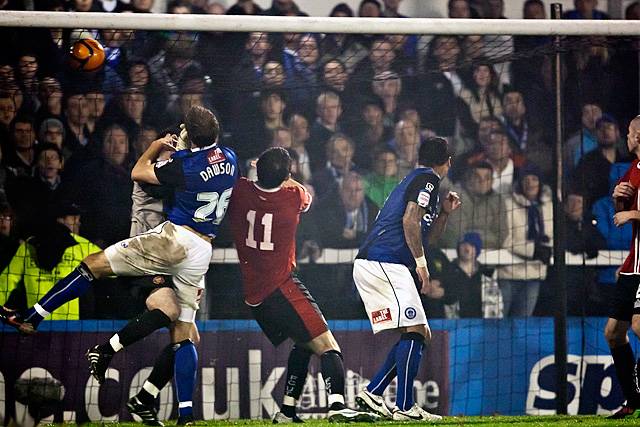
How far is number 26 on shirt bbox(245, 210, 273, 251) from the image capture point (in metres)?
8.36

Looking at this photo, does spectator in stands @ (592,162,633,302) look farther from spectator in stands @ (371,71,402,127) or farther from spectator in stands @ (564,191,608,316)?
spectator in stands @ (371,71,402,127)

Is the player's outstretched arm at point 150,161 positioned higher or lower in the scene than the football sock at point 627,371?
higher

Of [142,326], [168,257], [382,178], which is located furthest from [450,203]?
[142,326]

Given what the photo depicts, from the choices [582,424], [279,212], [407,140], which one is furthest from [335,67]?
[582,424]

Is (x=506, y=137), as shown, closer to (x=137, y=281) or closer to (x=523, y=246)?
(x=523, y=246)

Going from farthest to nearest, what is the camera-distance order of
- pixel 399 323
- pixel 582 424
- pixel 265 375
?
pixel 265 375, pixel 399 323, pixel 582 424

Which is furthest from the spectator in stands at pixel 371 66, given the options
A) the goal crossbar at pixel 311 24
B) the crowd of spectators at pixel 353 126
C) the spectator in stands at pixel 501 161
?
the spectator in stands at pixel 501 161

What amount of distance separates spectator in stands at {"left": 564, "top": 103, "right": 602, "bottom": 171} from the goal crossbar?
890 millimetres

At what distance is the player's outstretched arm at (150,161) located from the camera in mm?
7930

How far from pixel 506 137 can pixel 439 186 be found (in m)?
0.91

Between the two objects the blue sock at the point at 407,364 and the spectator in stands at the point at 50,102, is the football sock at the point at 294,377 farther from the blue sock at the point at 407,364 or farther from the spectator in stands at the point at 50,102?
the spectator in stands at the point at 50,102

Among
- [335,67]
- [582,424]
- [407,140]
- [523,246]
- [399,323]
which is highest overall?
[335,67]

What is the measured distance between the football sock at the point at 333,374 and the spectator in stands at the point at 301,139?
1.53 metres

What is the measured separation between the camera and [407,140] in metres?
9.09
